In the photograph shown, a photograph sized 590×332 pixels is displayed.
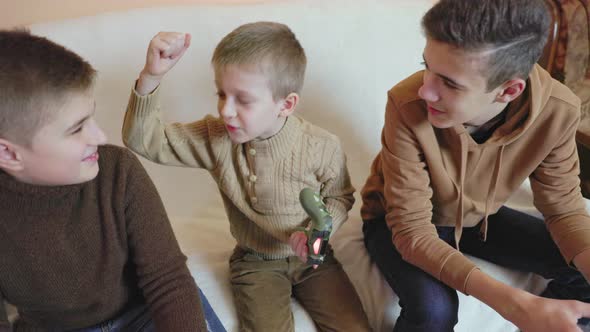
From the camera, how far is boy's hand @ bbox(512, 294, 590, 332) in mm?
873

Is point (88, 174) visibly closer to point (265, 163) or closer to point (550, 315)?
point (265, 163)

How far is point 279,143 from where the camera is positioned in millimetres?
1044

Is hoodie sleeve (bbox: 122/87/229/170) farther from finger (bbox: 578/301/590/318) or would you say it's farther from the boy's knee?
finger (bbox: 578/301/590/318)

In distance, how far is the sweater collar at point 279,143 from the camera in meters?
1.04

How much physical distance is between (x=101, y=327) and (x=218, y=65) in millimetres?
523

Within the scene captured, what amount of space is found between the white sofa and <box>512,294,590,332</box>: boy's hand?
0.93ft

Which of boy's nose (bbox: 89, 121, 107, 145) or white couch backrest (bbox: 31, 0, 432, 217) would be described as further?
white couch backrest (bbox: 31, 0, 432, 217)

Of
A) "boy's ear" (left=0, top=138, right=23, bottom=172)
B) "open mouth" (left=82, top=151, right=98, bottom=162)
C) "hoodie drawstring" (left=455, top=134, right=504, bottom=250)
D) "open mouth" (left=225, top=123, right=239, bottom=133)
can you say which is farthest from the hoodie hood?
"boy's ear" (left=0, top=138, right=23, bottom=172)

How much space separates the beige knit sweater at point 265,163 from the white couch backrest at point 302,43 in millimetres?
331

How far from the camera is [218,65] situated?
3.14 ft

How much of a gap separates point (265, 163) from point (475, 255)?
0.57 meters

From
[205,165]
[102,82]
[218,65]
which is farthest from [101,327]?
[102,82]

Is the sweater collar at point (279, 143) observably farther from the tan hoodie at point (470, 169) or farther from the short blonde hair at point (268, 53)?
the tan hoodie at point (470, 169)

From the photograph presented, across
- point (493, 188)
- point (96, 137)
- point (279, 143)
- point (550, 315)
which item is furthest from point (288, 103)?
point (550, 315)
